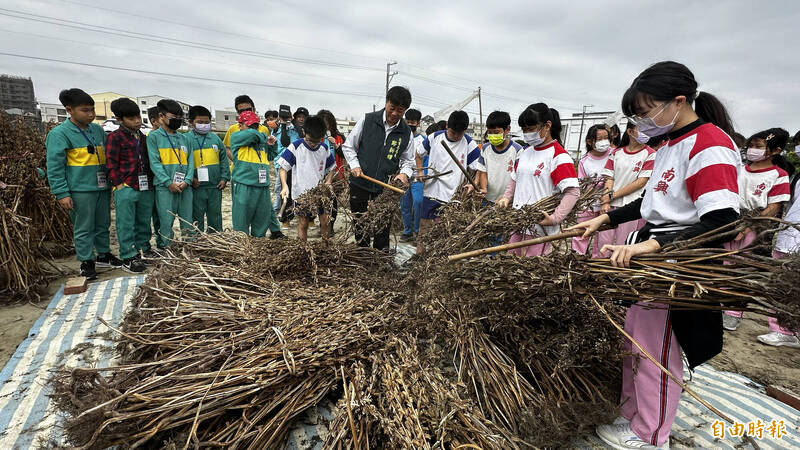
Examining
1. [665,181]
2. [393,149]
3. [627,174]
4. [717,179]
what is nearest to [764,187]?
[627,174]

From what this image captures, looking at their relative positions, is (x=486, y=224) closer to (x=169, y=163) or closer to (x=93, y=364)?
(x=93, y=364)

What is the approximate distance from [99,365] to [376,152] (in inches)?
121

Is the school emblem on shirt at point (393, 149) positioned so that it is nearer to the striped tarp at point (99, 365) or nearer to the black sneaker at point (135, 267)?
the striped tarp at point (99, 365)

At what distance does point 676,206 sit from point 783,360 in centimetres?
323

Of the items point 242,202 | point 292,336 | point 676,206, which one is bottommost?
point 292,336

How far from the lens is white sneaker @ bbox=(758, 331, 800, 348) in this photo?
3579 mm

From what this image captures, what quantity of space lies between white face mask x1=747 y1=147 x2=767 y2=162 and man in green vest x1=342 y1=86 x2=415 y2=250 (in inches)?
149

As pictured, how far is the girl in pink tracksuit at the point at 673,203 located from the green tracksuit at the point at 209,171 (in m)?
5.17

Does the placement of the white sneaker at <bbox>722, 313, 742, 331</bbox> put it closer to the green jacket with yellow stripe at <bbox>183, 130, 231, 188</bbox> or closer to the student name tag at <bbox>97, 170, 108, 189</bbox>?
the green jacket with yellow stripe at <bbox>183, 130, 231, 188</bbox>

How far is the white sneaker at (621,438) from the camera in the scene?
1.93 m

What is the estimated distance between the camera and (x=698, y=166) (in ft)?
5.09

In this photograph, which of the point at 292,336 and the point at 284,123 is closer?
the point at 292,336

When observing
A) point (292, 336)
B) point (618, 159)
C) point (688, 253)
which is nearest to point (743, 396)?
point (688, 253)

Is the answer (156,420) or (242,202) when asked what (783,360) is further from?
(242,202)
